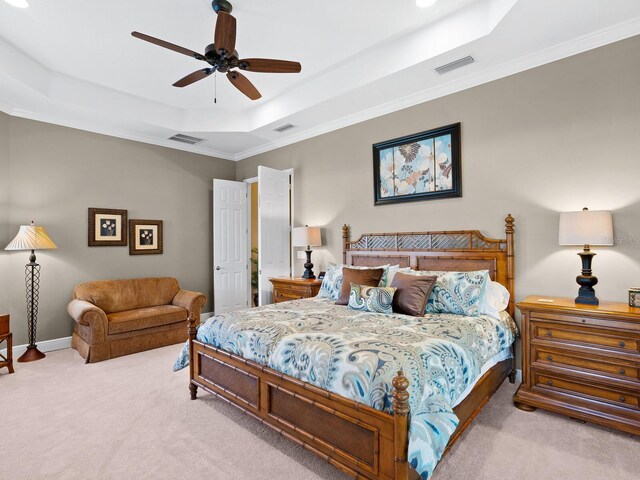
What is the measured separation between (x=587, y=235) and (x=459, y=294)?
3.41ft

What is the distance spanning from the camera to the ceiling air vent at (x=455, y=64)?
3.28m

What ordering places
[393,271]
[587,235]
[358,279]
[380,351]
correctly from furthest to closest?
[393,271] → [358,279] → [587,235] → [380,351]

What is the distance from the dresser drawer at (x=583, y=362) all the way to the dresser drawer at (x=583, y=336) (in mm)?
94

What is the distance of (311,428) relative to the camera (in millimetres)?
2059

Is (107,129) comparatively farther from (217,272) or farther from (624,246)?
(624,246)

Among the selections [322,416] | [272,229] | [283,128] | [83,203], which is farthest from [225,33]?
[83,203]

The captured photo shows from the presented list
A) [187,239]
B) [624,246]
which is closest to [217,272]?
[187,239]

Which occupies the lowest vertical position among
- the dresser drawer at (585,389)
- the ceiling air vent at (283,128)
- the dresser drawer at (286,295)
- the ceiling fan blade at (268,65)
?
the dresser drawer at (585,389)

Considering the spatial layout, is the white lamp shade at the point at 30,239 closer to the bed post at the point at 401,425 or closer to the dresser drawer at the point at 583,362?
the bed post at the point at 401,425

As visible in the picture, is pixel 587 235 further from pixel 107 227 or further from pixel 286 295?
pixel 107 227

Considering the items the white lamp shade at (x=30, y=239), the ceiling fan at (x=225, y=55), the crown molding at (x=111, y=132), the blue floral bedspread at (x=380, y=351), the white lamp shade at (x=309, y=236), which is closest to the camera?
the blue floral bedspread at (x=380, y=351)

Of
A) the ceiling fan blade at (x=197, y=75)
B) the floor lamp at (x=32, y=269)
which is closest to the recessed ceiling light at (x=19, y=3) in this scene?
the ceiling fan blade at (x=197, y=75)

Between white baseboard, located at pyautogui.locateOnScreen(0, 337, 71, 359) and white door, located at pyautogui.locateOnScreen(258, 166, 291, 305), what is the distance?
259cm

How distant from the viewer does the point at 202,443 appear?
237 cm
